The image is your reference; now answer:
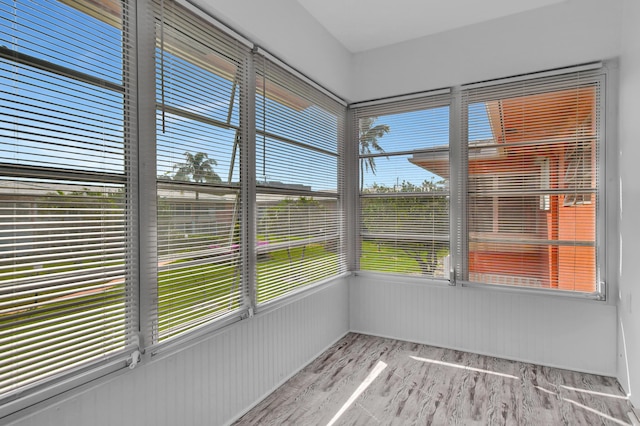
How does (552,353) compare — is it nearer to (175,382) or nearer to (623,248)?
(623,248)

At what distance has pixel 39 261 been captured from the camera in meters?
1.41

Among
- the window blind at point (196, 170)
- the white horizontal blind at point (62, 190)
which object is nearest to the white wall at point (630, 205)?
the window blind at point (196, 170)

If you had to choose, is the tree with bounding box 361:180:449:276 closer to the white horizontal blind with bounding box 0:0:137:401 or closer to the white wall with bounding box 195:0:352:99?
the white wall with bounding box 195:0:352:99

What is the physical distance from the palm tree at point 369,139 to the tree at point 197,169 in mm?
2064

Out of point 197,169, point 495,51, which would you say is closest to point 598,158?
point 495,51

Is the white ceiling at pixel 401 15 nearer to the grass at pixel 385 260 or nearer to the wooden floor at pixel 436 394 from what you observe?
the grass at pixel 385 260

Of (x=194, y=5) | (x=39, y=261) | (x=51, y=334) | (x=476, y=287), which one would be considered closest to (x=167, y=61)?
(x=194, y=5)

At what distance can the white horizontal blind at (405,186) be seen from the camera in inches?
140

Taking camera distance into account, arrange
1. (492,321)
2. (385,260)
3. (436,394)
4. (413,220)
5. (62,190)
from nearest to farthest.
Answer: (62,190) → (436,394) → (492,321) → (413,220) → (385,260)

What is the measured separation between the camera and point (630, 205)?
2.57m

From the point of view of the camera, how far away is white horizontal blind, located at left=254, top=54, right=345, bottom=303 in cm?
265

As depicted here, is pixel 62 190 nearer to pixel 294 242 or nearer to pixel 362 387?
pixel 294 242

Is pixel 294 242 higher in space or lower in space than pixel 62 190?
lower

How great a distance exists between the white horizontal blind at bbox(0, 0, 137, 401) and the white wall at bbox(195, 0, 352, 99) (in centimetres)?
75
